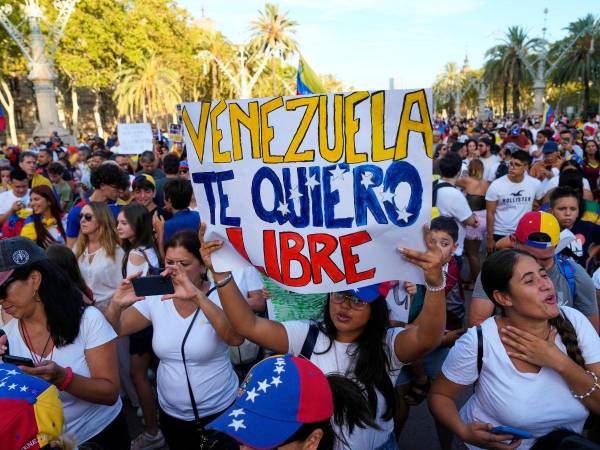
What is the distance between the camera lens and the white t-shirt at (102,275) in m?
3.68

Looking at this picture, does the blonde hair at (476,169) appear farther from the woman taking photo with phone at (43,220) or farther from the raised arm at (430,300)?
the woman taking photo with phone at (43,220)

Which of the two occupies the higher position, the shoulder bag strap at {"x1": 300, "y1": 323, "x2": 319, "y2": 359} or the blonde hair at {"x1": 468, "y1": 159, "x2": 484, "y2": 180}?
the blonde hair at {"x1": 468, "y1": 159, "x2": 484, "y2": 180}

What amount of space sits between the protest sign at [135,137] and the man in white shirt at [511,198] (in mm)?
7051

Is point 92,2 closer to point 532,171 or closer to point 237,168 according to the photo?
point 532,171

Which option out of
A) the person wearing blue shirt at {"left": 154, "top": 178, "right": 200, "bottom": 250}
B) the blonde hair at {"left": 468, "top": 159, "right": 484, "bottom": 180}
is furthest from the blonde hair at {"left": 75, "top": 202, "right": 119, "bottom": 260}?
the blonde hair at {"left": 468, "top": 159, "right": 484, "bottom": 180}

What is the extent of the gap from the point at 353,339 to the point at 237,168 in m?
0.97

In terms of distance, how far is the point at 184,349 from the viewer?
253 cm

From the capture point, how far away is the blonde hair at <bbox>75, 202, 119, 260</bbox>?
3.80 metres

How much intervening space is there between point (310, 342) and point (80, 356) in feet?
3.60

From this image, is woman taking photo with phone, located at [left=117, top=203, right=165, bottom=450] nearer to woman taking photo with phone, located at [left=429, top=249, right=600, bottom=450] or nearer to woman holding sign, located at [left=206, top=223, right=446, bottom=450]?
woman holding sign, located at [left=206, top=223, right=446, bottom=450]

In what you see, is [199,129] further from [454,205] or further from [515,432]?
[454,205]

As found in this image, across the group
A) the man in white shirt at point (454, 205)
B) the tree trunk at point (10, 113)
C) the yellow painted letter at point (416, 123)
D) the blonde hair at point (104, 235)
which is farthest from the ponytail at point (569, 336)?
the tree trunk at point (10, 113)

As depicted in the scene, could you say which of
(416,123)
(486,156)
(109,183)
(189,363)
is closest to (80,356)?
(189,363)

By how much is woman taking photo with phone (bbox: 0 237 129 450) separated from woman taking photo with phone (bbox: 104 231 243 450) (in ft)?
1.00
